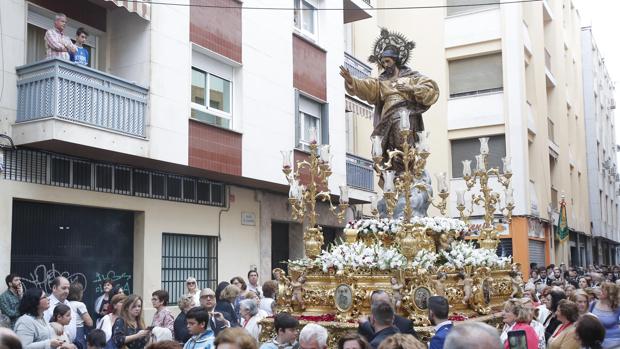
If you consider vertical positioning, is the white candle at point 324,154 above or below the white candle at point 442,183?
above

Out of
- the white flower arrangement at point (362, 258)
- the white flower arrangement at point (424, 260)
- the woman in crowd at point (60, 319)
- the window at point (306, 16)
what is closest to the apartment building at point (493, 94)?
the window at point (306, 16)

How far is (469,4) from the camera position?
2717 cm

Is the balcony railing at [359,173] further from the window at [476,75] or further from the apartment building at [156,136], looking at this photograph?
the window at [476,75]

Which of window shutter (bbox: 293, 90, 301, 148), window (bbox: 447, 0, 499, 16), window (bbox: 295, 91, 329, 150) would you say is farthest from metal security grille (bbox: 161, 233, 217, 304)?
window (bbox: 447, 0, 499, 16)

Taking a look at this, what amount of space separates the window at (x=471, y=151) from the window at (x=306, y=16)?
355 inches

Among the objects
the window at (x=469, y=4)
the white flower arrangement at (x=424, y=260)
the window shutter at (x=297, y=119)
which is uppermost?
the window at (x=469, y=4)

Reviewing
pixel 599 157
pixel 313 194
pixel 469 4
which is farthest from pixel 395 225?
pixel 599 157

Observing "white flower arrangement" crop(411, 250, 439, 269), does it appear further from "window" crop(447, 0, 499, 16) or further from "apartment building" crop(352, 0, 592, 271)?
"window" crop(447, 0, 499, 16)

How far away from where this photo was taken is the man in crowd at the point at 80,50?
1252 cm

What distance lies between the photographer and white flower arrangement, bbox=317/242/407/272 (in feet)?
28.7

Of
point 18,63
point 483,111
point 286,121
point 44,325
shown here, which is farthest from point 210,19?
point 483,111

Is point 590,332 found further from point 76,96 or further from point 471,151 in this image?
point 471,151

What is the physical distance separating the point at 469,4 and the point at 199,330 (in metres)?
23.2

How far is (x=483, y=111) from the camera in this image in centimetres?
2630
